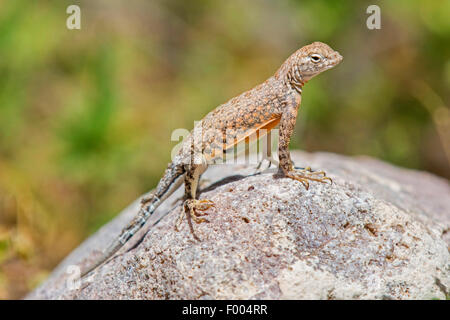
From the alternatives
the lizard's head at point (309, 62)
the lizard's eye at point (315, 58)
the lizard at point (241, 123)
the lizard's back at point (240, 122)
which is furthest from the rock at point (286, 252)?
the lizard's eye at point (315, 58)

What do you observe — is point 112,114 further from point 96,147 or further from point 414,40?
point 414,40

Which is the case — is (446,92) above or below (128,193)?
above

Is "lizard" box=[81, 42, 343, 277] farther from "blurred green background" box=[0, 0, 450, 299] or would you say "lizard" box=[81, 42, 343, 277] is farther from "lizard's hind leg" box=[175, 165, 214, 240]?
"blurred green background" box=[0, 0, 450, 299]

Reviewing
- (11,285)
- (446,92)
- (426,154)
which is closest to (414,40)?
(446,92)

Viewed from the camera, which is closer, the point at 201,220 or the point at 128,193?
the point at 201,220

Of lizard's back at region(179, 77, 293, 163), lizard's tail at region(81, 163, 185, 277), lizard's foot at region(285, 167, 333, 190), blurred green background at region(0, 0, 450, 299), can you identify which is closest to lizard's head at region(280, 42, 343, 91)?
lizard's back at region(179, 77, 293, 163)

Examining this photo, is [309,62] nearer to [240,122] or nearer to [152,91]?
[240,122]
